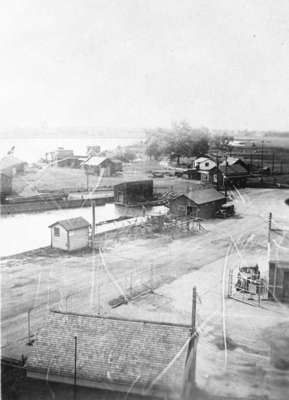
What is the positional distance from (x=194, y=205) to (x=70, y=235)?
11.0 metres

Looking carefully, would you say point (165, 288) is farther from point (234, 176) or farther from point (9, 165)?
point (234, 176)

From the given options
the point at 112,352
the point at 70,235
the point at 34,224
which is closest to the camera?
the point at 112,352

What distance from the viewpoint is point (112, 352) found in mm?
8891

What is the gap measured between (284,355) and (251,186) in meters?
33.0

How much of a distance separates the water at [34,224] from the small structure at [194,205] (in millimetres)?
3244

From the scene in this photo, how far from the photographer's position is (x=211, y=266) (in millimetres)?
18703

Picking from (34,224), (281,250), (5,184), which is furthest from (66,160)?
(281,250)

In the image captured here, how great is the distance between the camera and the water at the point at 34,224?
2231cm

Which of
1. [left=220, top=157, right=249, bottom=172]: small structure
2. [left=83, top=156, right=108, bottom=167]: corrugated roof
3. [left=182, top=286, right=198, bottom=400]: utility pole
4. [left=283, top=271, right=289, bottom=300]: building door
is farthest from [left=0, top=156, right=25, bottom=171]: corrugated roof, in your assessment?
[left=182, top=286, right=198, bottom=400]: utility pole

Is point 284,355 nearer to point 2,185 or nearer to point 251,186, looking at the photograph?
point 2,185

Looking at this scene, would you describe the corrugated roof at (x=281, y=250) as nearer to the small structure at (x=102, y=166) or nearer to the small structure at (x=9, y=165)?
the small structure at (x=9, y=165)

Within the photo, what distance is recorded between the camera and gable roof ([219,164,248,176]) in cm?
4331

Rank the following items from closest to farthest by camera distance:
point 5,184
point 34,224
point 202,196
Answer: point 34,224 < point 202,196 < point 5,184

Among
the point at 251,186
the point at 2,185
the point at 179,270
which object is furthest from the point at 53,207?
the point at 251,186
